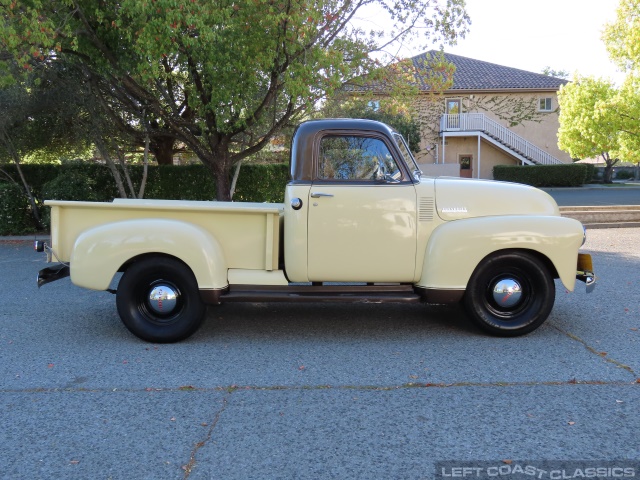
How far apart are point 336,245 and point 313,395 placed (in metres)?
1.61

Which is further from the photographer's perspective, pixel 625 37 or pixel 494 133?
pixel 494 133

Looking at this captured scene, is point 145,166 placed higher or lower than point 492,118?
lower

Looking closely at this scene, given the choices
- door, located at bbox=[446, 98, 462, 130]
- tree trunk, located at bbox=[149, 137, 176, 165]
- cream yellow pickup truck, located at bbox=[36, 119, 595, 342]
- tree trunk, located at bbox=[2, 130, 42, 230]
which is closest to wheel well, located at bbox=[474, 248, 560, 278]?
cream yellow pickup truck, located at bbox=[36, 119, 595, 342]

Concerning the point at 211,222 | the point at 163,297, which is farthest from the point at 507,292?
the point at 163,297

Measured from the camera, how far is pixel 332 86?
10.3 metres

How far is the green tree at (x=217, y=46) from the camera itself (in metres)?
9.05

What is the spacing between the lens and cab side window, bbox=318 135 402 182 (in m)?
5.46

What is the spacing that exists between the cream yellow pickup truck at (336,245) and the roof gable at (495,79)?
30.4m

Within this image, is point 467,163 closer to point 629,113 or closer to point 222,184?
point 629,113

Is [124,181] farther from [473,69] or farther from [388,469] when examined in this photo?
[473,69]

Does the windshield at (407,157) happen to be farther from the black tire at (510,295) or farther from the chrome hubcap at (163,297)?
the chrome hubcap at (163,297)

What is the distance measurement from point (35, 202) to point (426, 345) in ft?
42.5

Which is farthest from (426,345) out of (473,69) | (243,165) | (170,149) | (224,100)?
(473,69)

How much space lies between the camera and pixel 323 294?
5426 millimetres
